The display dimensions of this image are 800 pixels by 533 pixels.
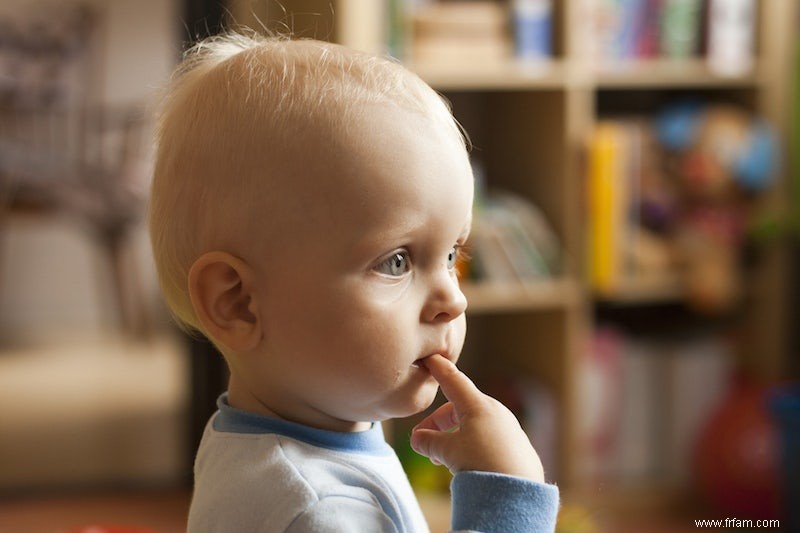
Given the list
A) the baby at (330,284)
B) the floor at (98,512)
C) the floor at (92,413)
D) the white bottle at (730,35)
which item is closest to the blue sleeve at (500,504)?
the baby at (330,284)

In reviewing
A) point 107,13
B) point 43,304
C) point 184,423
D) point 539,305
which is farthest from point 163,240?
point 43,304

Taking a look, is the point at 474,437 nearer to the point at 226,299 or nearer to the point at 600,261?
the point at 226,299

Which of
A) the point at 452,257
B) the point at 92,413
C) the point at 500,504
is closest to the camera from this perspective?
the point at 500,504

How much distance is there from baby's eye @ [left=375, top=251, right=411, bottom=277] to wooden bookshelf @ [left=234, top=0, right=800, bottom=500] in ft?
5.03

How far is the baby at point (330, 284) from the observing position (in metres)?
0.74

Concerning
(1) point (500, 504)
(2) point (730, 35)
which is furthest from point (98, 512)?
(1) point (500, 504)

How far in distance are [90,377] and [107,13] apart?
1.03 m

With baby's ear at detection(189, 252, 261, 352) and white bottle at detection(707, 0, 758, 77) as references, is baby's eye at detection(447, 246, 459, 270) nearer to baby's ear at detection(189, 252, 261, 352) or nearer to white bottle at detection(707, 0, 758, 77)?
baby's ear at detection(189, 252, 261, 352)

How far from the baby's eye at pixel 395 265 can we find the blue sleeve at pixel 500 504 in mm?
136

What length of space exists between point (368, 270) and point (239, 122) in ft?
0.42

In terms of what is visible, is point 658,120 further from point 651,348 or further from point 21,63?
point 21,63

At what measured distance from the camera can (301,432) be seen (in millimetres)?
778

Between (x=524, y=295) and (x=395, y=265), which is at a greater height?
(x=395, y=265)

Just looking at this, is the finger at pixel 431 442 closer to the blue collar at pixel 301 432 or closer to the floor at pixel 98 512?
the blue collar at pixel 301 432
